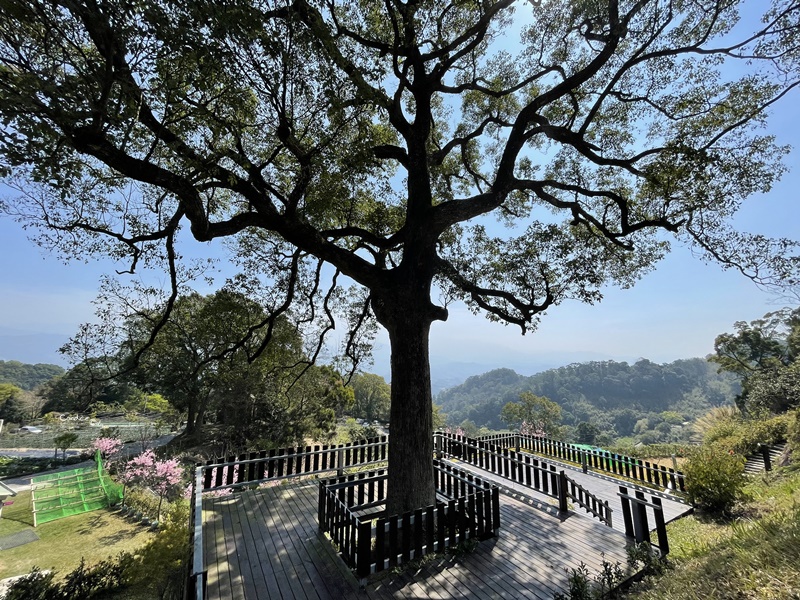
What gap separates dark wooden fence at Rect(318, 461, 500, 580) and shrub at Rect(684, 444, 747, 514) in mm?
5364

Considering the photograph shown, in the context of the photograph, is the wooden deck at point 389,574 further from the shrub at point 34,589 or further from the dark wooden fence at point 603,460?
the dark wooden fence at point 603,460

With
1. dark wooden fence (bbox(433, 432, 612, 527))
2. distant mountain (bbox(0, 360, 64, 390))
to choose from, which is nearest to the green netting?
dark wooden fence (bbox(433, 432, 612, 527))

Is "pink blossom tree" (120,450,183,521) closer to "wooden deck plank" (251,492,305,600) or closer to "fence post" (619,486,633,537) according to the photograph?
"wooden deck plank" (251,492,305,600)

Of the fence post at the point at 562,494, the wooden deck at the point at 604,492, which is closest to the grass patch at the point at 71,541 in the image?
the wooden deck at the point at 604,492

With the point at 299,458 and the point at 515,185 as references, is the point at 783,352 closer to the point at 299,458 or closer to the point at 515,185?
the point at 515,185

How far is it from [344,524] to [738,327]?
146ft

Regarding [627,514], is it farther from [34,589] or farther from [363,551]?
[34,589]

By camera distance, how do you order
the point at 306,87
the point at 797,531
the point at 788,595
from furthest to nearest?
the point at 306,87
the point at 797,531
the point at 788,595

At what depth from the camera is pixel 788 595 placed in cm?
231

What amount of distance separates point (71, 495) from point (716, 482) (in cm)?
2035

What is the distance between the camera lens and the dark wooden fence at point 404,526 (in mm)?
4473

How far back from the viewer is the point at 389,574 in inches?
177

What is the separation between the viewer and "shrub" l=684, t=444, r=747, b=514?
7039mm

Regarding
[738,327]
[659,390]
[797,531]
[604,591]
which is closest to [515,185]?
[797,531]
